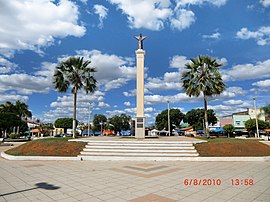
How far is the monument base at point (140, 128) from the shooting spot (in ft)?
66.1

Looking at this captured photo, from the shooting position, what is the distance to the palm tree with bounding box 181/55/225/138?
21297mm

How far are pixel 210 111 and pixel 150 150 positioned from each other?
62514 millimetres

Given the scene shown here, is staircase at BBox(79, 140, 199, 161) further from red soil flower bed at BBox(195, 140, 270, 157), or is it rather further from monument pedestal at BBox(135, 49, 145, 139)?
monument pedestal at BBox(135, 49, 145, 139)

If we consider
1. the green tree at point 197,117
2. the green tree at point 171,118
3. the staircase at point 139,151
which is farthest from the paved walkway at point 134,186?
the green tree at point 171,118

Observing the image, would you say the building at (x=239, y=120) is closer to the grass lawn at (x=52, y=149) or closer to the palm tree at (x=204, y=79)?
the palm tree at (x=204, y=79)

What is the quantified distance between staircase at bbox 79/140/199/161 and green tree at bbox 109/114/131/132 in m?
71.6

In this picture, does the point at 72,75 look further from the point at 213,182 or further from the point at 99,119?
the point at 99,119

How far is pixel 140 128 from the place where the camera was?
20203 mm

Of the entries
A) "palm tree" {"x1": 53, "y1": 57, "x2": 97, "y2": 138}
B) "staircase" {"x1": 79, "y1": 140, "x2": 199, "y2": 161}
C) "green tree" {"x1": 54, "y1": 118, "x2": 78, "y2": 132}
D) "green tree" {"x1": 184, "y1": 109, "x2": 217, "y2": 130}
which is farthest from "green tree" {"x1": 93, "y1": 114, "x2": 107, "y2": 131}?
"staircase" {"x1": 79, "y1": 140, "x2": 199, "y2": 161}

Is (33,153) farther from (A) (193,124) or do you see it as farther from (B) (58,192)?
(A) (193,124)

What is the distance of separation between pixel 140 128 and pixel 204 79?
8531 millimetres

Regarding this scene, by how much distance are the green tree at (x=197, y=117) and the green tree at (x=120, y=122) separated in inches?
1008

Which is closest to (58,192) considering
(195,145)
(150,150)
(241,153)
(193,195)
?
(193,195)

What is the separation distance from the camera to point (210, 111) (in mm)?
70938
